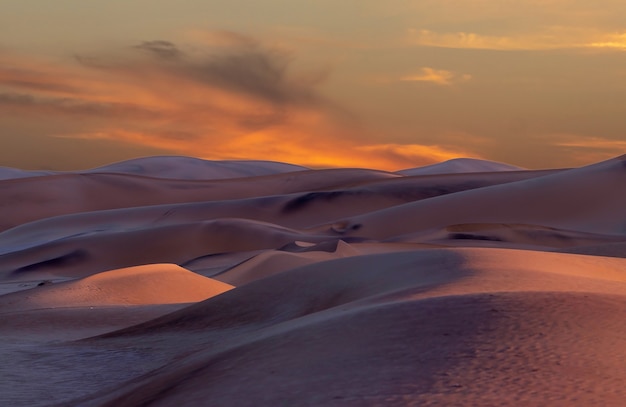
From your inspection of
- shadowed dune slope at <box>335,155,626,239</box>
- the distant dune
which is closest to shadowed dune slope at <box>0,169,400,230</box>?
shadowed dune slope at <box>335,155,626,239</box>

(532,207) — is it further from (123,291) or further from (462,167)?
(462,167)

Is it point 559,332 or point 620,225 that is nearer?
point 559,332

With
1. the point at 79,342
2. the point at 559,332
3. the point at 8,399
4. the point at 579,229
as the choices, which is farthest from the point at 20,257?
the point at 559,332

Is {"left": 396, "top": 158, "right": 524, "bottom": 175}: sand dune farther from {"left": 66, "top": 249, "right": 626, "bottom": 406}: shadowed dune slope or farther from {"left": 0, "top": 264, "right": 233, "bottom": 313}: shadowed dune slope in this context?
{"left": 66, "top": 249, "right": 626, "bottom": 406}: shadowed dune slope

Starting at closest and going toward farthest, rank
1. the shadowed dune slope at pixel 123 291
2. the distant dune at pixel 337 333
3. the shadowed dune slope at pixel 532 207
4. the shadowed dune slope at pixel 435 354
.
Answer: the shadowed dune slope at pixel 435 354
the distant dune at pixel 337 333
the shadowed dune slope at pixel 123 291
the shadowed dune slope at pixel 532 207

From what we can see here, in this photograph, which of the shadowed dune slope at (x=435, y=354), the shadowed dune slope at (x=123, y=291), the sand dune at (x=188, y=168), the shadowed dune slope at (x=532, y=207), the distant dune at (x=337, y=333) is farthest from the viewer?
the sand dune at (x=188, y=168)

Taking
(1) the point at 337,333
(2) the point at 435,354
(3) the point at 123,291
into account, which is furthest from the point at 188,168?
(2) the point at 435,354

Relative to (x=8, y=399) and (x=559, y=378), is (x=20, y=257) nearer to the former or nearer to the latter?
(x=8, y=399)

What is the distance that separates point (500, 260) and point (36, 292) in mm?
6143

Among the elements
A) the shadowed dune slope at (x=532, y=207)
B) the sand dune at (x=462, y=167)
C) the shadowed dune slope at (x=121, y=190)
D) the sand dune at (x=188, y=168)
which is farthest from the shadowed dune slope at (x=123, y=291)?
the sand dune at (x=462, y=167)

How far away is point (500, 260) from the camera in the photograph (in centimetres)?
606

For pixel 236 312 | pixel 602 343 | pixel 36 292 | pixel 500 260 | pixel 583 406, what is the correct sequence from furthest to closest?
pixel 36 292, pixel 236 312, pixel 500 260, pixel 602 343, pixel 583 406

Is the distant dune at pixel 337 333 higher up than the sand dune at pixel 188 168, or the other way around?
the sand dune at pixel 188 168

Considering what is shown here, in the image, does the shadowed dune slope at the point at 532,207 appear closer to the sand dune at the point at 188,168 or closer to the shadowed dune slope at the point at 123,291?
the shadowed dune slope at the point at 123,291
